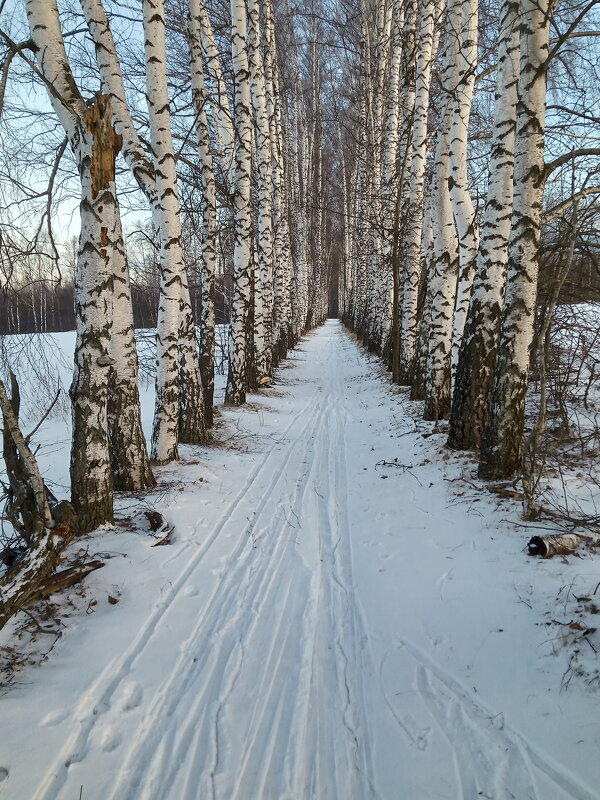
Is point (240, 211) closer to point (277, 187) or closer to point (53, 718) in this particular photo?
point (277, 187)

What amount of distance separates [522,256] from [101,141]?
4128 millimetres

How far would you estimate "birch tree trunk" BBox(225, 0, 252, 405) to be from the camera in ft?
29.5

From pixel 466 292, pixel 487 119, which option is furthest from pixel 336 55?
pixel 466 292

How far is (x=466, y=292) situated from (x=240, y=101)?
6.01 metres

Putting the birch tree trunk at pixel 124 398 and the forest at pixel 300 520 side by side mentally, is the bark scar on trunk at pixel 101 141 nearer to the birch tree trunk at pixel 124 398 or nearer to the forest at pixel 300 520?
the forest at pixel 300 520

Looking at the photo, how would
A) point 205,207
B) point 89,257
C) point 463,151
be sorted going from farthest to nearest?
point 205,207 → point 463,151 → point 89,257

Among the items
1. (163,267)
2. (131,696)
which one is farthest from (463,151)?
(131,696)

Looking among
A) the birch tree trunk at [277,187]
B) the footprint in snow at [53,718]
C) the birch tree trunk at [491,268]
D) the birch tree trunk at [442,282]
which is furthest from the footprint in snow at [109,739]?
the birch tree trunk at [277,187]

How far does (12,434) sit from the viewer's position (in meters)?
3.64

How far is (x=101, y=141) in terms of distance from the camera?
4.07 meters

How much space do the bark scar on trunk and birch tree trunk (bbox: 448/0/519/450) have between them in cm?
415

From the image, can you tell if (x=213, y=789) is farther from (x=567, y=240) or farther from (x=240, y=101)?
(x=240, y=101)

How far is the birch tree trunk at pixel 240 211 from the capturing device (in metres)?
9.00

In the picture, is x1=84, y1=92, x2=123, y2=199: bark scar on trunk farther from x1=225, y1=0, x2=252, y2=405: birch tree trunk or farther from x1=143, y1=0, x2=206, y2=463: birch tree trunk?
x1=225, y1=0, x2=252, y2=405: birch tree trunk
